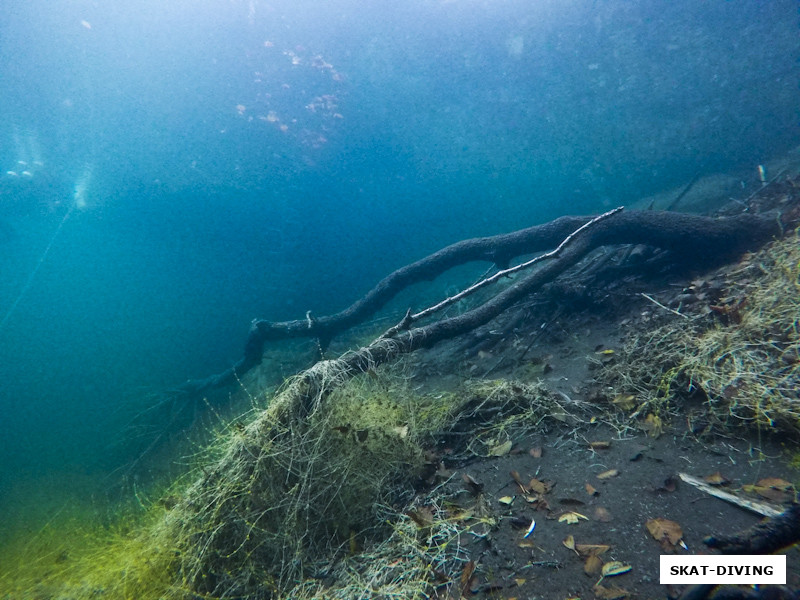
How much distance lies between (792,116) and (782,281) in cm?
1048

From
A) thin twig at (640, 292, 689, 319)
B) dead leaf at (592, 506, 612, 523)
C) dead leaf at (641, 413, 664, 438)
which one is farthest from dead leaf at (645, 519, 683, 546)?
thin twig at (640, 292, 689, 319)

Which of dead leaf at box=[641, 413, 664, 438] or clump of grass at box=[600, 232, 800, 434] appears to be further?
dead leaf at box=[641, 413, 664, 438]

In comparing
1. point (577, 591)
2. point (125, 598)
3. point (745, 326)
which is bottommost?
point (577, 591)

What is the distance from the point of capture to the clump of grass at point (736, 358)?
2271 millimetres

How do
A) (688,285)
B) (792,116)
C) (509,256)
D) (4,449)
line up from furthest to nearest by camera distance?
(4,449)
(792,116)
(509,256)
(688,285)

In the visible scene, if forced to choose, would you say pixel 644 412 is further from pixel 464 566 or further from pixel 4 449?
pixel 4 449

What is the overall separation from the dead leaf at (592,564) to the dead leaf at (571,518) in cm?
24

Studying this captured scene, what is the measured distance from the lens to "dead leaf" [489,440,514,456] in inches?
106

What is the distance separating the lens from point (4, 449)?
12.7 m

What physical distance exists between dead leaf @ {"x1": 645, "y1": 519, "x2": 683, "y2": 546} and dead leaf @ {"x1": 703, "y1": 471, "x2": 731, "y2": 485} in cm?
48

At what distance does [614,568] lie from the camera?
157 cm

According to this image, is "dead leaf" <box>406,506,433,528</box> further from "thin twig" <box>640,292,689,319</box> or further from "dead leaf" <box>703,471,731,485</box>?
"thin twig" <box>640,292,689,319</box>

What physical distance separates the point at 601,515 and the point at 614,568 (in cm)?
35

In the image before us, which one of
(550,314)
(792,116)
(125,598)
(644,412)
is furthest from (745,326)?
(792,116)
